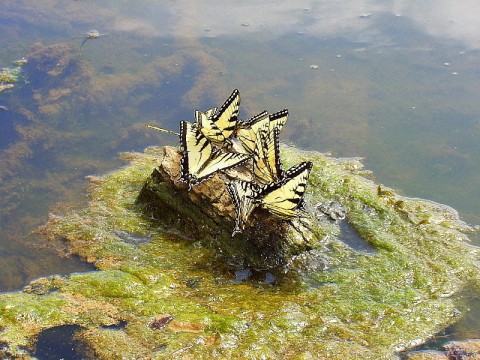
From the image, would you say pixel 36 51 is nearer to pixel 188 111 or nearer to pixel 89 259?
pixel 188 111

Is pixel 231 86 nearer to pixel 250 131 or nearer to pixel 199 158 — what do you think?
pixel 250 131

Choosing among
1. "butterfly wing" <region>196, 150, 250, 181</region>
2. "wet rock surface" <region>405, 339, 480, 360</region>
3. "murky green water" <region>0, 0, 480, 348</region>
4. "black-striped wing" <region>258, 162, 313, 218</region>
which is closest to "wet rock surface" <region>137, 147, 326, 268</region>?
"butterfly wing" <region>196, 150, 250, 181</region>

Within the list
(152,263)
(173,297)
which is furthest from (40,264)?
(173,297)

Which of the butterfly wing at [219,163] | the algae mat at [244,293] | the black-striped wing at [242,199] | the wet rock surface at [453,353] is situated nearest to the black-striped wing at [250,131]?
the butterfly wing at [219,163]

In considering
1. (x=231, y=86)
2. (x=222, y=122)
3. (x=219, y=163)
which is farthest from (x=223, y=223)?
(x=231, y=86)

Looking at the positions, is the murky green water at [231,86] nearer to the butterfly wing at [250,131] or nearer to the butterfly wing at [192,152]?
the butterfly wing at [192,152]

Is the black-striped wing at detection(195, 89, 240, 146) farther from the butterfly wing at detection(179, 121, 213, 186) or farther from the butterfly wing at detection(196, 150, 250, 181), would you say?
the butterfly wing at detection(196, 150, 250, 181)
